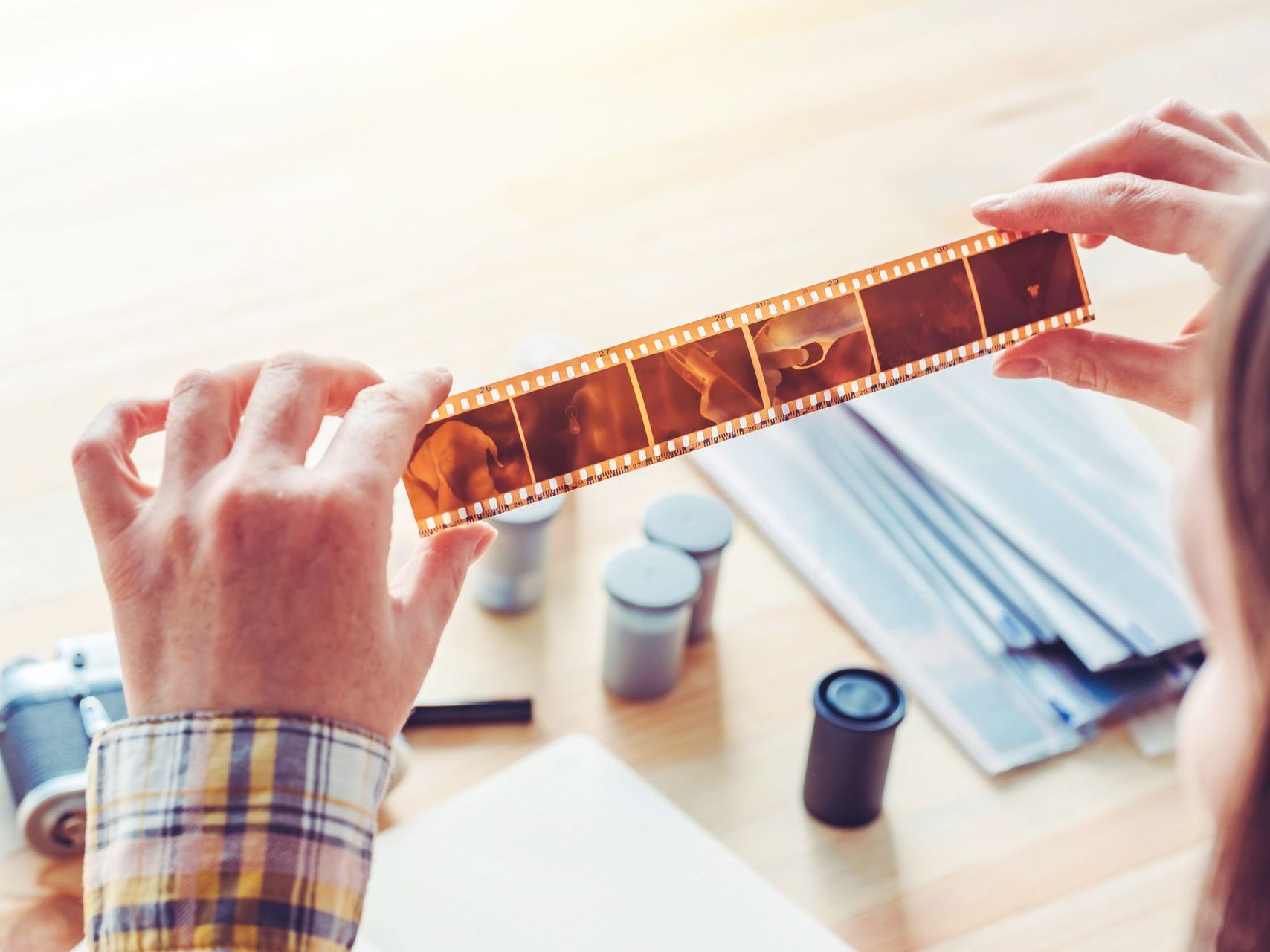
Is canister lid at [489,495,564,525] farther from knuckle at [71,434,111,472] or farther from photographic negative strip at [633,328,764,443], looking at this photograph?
knuckle at [71,434,111,472]

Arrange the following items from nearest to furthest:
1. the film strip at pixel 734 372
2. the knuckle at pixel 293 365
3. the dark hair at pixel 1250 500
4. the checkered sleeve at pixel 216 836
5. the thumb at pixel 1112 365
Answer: the dark hair at pixel 1250 500
the checkered sleeve at pixel 216 836
the knuckle at pixel 293 365
the film strip at pixel 734 372
the thumb at pixel 1112 365

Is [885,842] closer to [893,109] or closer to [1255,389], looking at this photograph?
[1255,389]

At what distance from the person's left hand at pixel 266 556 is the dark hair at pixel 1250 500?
39cm

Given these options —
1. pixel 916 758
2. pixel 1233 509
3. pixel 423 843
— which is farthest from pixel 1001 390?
pixel 1233 509

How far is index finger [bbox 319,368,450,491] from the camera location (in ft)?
2.26

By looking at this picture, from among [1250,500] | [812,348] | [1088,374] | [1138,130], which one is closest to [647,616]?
[812,348]

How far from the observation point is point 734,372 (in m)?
0.87

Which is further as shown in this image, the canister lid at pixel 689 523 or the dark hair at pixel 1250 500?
the canister lid at pixel 689 523

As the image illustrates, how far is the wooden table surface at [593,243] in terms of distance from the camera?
0.97 meters

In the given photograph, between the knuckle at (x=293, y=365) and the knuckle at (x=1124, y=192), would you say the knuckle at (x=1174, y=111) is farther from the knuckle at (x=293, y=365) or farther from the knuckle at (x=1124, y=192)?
the knuckle at (x=293, y=365)

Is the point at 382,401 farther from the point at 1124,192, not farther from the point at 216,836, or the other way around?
the point at 1124,192

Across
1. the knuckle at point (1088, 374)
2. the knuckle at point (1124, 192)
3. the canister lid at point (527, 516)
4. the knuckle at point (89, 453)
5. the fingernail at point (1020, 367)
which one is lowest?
the canister lid at point (527, 516)

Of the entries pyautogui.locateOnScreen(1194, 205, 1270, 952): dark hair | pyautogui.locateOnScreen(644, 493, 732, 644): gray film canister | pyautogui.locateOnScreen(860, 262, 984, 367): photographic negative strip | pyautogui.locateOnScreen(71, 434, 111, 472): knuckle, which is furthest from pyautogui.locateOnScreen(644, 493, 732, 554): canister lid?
pyautogui.locateOnScreen(1194, 205, 1270, 952): dark hair

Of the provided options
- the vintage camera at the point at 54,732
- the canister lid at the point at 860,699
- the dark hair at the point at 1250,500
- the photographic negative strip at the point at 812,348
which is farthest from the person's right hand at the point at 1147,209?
the vintage camera at the point at 54,732
